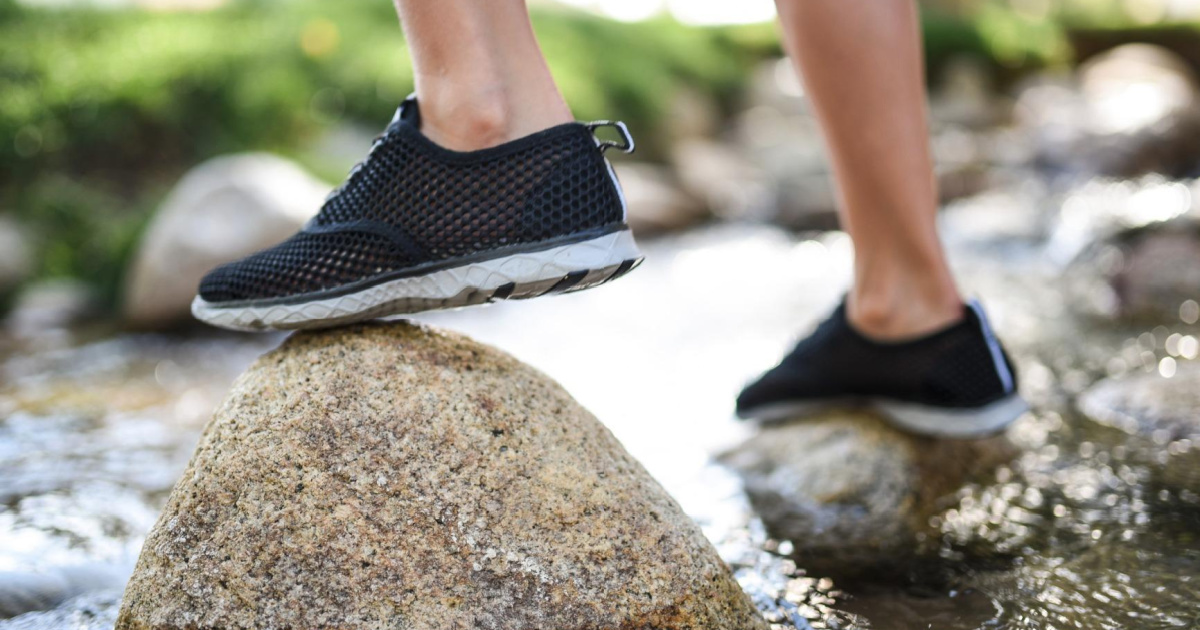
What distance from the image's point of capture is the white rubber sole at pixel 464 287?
1.50 m

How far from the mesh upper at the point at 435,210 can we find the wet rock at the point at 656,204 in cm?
458

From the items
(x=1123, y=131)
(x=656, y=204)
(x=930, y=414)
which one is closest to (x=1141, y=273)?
(x=930, y=414)

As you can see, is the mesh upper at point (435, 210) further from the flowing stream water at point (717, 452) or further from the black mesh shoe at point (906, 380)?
the black mesh shoe at point (906, 380)

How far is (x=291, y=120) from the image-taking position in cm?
600

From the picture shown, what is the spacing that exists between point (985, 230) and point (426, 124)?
5.30 m

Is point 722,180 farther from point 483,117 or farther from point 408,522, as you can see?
point 408,522

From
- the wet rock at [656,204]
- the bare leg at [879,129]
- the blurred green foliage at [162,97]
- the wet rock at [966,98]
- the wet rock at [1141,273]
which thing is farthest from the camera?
the wet rock at [966,98]

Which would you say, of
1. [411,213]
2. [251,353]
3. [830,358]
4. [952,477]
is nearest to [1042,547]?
[952,477]

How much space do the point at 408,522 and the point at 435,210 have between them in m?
0.51

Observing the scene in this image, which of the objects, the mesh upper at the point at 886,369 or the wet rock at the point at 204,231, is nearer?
the mesh upper at the point at 886,369

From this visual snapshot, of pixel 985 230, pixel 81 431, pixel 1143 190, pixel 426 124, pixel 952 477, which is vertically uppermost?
pixel 426 124

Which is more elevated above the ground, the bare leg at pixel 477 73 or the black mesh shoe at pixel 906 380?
the bare leg at pixel 477 73

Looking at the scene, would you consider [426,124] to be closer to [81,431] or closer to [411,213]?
[411,213]

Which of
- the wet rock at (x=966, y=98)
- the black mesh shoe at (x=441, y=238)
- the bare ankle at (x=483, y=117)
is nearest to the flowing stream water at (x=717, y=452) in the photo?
the black mesh shoe at (x=441, y=238)
